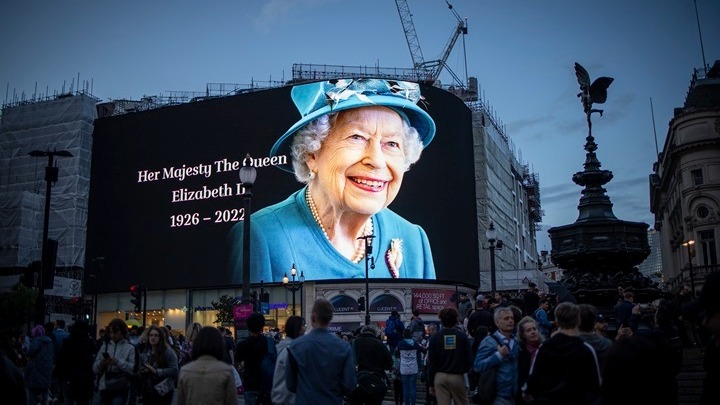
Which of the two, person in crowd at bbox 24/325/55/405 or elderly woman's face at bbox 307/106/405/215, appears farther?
elderly woman's face at bbox 307/106/405/215

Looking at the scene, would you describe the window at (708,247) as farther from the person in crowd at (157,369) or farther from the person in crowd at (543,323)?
the person in crowd at (157,369)

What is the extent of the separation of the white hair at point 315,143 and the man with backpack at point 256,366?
139 feet

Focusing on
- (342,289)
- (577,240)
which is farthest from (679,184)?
(577,240)

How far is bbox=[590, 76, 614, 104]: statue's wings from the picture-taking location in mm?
12586

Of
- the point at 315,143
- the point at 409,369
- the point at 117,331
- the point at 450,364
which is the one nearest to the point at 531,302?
the point at 409,369

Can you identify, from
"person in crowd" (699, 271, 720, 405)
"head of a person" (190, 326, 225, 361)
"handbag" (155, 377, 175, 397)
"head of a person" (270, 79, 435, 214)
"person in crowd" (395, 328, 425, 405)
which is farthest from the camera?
"head of a person" (270, 79, 435, 214)

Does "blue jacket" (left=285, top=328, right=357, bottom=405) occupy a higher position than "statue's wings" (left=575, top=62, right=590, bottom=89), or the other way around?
"statue's wings" (left=575, top=62, right=590, bottom=89)

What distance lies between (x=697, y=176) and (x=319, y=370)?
47836 millimetres

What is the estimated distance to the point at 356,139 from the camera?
51.2 metres

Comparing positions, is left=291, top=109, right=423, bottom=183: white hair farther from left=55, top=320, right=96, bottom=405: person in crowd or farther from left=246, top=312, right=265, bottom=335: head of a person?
left=246, top=312, right=265, bottom=335: head of a person

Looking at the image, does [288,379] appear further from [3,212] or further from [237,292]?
[3,212]

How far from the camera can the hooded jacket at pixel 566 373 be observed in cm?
612

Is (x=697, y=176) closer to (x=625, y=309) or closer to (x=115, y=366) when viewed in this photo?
(x=625, y=309)

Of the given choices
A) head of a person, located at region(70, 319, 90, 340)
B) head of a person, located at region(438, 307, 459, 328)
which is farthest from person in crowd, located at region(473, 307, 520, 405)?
head of a person, located at region(70, 319, 90, 340)
